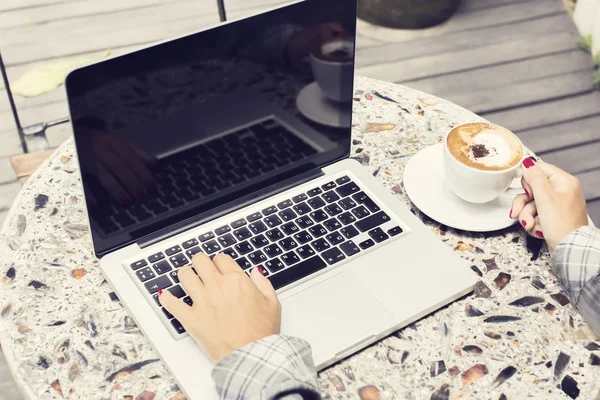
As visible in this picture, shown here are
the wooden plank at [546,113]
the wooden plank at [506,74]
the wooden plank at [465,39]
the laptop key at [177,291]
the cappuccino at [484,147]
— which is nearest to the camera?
the laptop key at [177,291]

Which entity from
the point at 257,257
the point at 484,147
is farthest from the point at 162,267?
the point at 484,147

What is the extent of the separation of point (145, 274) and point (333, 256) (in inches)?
9.6

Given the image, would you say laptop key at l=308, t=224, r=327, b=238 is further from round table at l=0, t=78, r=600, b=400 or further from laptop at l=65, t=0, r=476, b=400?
round table at l=0, t=78, r=600, b=400

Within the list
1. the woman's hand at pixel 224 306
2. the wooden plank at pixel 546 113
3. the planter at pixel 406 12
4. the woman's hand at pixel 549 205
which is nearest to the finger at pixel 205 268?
the woman's hand at pixel 224 306

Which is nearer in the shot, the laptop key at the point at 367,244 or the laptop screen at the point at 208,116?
the laptop screen at the point at 208,116

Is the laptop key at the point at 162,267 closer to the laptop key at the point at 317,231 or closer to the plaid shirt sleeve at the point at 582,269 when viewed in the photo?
the laptop key at the point at 317,231

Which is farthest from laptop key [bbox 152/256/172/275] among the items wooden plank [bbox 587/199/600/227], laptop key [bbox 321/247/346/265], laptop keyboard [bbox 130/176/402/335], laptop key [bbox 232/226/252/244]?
wooden plank [bbox 587/199/600/227]

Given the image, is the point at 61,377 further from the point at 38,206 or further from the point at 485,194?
the point at 485,194

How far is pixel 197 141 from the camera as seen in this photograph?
0.83 m

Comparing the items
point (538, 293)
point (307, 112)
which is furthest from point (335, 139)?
point (538, 293)

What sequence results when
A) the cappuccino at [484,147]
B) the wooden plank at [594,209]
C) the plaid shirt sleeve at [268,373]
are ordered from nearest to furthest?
the plaid shirt sleeve at [268,373], the cappuccino at [484,147], the wooden plank at [594,209]

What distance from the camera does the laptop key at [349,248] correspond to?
863 millimetres

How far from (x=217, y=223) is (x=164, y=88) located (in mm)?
217

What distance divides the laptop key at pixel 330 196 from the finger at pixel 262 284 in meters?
0.17
